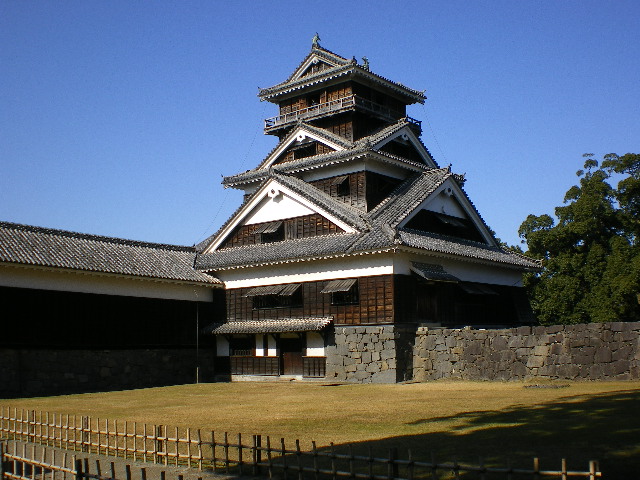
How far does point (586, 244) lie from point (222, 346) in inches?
1029

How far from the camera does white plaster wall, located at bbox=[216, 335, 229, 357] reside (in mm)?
35844

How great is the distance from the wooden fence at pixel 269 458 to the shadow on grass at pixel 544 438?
22.5 inches

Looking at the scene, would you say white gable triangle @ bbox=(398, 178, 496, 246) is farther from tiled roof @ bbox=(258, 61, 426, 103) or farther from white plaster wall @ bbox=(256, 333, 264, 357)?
white plaster wall @ bbox=(256, 333, 264, 357)

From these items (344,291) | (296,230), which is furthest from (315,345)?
(296,230)

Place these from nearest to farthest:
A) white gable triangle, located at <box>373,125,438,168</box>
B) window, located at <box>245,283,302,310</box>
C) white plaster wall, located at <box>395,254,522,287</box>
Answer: white plaster wall, located at <box>395,254,522,287</box> → window, located at <box>245,283,302,310</box> → white gable triangle, located at <box>373,125,438,168</box>

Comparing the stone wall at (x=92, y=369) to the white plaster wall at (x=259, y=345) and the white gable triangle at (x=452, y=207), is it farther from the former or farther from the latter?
the white gable triangle at (x=452, y=207)

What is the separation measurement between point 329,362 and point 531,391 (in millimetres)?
11295

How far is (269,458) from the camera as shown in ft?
35.8

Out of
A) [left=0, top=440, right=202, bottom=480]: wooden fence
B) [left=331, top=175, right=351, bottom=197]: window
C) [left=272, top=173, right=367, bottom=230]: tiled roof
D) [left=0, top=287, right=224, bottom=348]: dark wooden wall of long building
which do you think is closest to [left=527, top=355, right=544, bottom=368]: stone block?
[left=272, top=173, right=367, bottom=230]: tiled roof

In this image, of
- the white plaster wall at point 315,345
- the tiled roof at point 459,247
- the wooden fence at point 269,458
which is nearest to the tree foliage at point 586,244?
the tiled roof at point 459,247

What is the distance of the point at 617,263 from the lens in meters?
41.5

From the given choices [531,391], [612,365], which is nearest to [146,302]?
[531,391]

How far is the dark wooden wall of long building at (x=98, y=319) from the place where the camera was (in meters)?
27.8

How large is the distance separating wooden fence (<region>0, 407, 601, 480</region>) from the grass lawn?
39.5 inches
